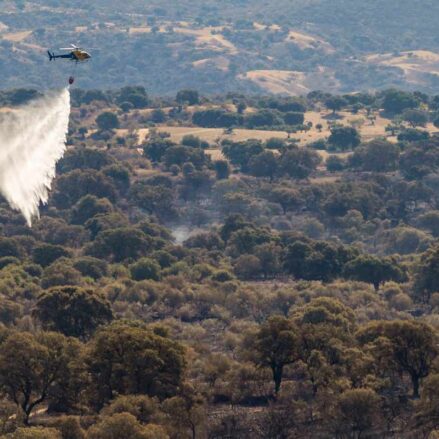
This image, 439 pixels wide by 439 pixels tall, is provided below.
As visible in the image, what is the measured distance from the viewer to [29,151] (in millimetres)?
135875

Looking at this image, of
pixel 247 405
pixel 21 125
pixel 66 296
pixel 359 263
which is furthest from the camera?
pixel 359 263

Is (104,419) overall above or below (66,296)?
above

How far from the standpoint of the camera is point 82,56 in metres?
121

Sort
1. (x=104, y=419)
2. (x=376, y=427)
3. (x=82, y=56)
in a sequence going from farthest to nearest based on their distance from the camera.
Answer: (x=82, y=56)
(x=376, y=427)
(x=104, y=419)

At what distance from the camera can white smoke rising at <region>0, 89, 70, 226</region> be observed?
133 m

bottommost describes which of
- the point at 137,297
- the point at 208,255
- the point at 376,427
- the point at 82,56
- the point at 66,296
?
the point at 208,255

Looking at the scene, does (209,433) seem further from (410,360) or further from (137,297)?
(137,297)

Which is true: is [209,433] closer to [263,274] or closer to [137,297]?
[137,297]

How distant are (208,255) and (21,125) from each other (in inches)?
2287

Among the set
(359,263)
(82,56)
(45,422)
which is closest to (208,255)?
(359,263)

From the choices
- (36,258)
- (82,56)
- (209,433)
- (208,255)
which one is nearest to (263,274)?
(208,255)

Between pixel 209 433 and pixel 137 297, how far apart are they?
187 feet

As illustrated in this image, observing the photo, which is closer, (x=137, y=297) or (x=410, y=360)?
(x=410, y=360)

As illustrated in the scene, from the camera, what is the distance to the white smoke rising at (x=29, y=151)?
435 ft
